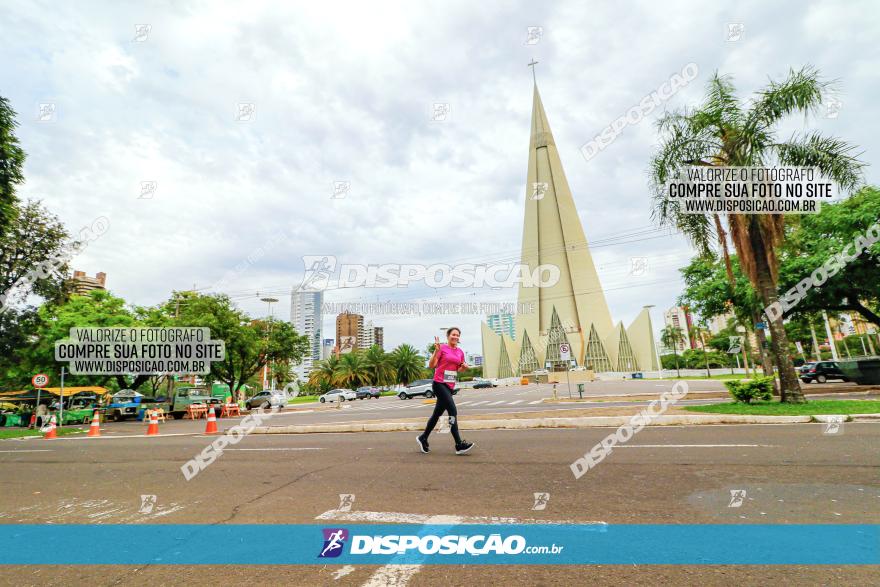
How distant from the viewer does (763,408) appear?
431 inches

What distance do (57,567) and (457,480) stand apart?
355 cm

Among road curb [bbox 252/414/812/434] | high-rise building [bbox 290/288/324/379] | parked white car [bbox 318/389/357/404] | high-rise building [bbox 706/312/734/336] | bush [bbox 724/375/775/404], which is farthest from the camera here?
high-rise building [bbox 290/288/324/379]

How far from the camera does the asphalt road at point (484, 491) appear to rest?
2.68 meters

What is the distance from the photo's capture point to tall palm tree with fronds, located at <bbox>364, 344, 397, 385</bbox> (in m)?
65.0

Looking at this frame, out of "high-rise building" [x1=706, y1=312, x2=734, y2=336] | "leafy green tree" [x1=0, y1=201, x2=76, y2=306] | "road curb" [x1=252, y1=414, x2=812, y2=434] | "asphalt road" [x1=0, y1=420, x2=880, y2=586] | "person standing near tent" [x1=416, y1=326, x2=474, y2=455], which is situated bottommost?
"road curb" [x1=252, y1=414, x2=812, y2=434]

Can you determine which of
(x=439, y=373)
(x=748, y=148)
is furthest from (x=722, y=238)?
(x=439, y=373)

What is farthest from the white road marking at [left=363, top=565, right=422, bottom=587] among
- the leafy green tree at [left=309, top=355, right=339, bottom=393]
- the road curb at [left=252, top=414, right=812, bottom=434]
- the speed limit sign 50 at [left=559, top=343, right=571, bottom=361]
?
the leafy green tree at [left=309, top=355, right=339, bottom=393]

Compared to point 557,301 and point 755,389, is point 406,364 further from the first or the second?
point 755,389

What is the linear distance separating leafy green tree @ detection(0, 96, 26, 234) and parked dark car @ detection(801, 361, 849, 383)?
39480 mm

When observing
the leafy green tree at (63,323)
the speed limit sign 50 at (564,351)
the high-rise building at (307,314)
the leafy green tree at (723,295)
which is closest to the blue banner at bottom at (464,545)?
the speed limit sign 50 at (564,351)

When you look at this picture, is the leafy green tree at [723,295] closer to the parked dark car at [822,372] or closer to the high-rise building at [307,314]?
the parked dark car at [822,372]

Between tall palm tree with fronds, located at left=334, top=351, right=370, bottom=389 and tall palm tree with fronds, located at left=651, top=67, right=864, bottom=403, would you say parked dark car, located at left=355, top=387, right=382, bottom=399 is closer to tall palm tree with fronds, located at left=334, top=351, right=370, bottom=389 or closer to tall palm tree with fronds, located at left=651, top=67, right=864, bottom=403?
tall palm tree with fronds, located at left=334, top=351, right=370, bottom=389

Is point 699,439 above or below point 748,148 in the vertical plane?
below

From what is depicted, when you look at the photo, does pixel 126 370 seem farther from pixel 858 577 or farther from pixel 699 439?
pixel 858 577
